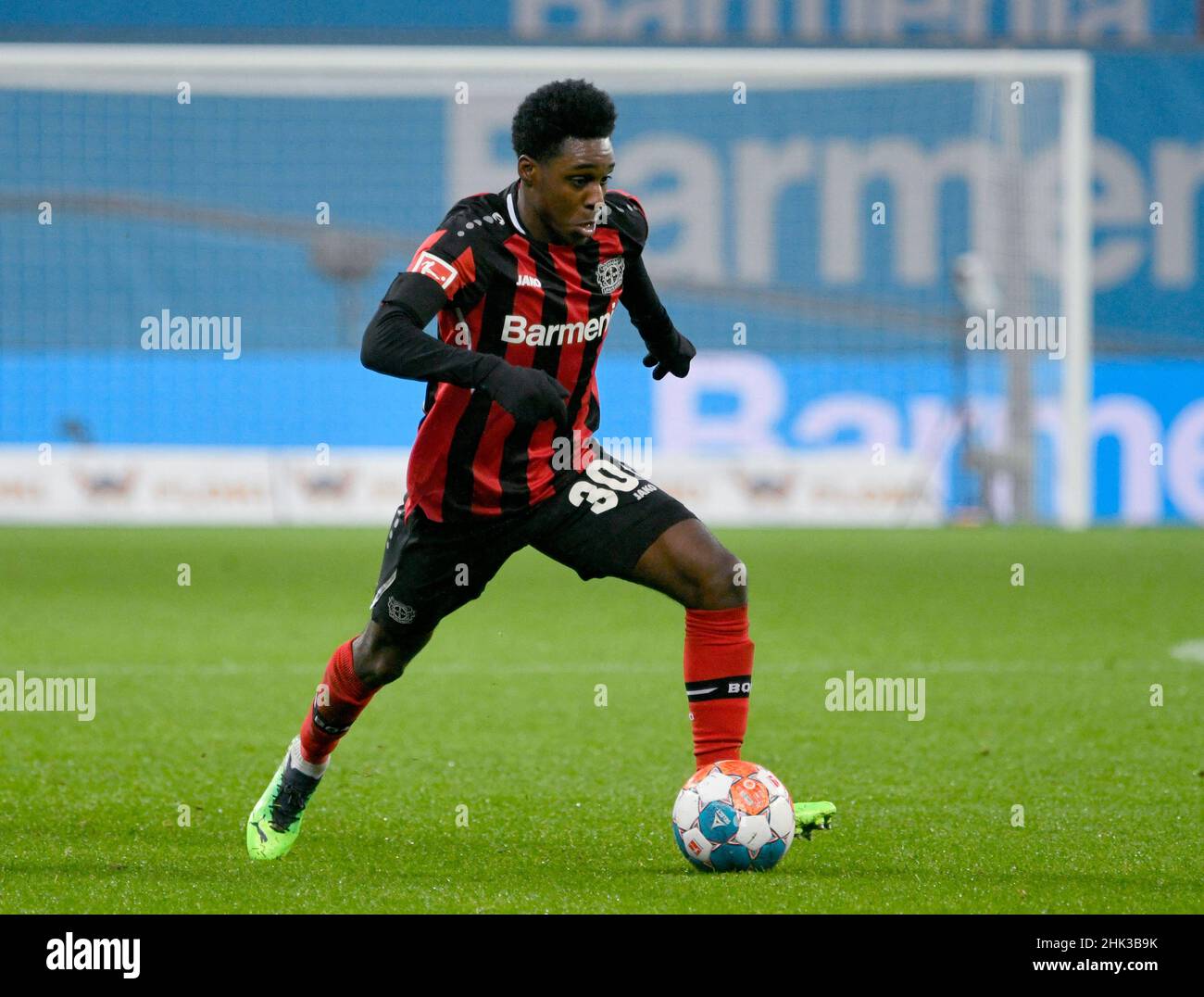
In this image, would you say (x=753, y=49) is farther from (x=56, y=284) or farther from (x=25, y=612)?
(x=25, y=612)

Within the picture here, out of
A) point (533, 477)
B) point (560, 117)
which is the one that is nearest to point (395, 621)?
point (533, 477)

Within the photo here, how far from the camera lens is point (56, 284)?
2323 centimetres

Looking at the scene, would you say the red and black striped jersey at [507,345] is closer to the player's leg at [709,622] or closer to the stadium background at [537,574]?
the player's leg at [709,622]

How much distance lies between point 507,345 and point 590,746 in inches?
90.5

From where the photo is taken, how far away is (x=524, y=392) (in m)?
4.25

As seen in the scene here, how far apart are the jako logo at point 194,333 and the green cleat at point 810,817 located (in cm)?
1679

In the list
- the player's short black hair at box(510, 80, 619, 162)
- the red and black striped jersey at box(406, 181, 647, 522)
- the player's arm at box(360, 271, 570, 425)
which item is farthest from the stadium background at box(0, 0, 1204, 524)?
the player's arm at box(360, 271, 570, 425)

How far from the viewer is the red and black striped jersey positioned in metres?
4.72

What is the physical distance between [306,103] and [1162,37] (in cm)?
1073

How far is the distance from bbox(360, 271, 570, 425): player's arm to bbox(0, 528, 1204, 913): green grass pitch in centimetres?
113
